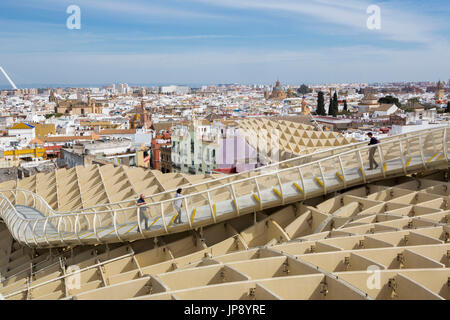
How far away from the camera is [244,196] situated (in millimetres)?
11781

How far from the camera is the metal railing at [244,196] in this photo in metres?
11.2

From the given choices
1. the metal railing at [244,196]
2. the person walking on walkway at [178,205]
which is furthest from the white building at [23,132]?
the person walking on walkway at [178,205]

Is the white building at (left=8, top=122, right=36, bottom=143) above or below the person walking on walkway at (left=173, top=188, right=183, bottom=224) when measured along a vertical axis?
below

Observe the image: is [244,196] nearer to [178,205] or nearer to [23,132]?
[178,205]

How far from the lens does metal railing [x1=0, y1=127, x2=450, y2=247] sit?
440 inches

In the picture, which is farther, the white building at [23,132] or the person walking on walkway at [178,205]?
the white building at [23,132]

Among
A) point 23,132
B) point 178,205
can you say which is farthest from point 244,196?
point 23,132

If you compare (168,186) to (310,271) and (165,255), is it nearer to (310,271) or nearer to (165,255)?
(165,255)

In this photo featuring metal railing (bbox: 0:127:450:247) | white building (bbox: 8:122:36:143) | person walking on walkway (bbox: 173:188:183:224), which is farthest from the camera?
white building (bbox: 8:122:36:143)

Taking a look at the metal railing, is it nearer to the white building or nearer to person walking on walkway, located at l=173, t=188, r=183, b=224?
person walking on walkway, located at l=173, t=188, r=183, b=224

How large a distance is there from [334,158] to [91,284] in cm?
711

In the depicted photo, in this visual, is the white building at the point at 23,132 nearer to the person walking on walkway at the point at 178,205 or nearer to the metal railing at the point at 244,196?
the metal railing at the point at 244,196

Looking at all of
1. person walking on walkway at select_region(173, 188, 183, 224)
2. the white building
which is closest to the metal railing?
A: person walking on walkway at select_region(173, 188, 183, 224)
